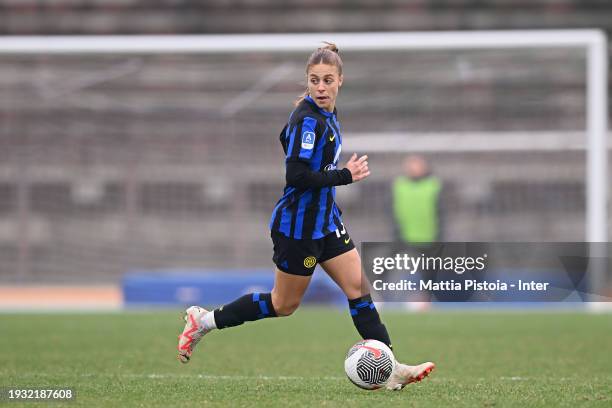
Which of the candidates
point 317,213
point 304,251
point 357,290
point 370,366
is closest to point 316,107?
point 317,213

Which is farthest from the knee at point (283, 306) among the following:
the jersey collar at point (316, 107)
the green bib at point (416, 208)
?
the green bib at point (416, 208)

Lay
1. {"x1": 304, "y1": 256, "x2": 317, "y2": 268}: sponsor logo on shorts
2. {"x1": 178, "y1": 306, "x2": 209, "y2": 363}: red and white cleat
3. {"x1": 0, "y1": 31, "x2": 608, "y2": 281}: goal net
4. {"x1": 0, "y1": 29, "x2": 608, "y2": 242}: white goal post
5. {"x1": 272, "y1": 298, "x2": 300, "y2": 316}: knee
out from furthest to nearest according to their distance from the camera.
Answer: {"x1": 0, "y1": 31, "x2": 608, "y2": 281}: goal net → {"x1": 0, "y1": 29, "x2": 608, "y2": 242}: white goal post → {"x1": 178, "y1": 306, "x2": 209, "y2": 363}: red and white cleat → {"x1": 272, "y1": 298, "x2": 300, "y2": 316}: knee → {"x1": 304, "y1": 256, "x2": 317, "y2": 268}: sponsor logo on shorts

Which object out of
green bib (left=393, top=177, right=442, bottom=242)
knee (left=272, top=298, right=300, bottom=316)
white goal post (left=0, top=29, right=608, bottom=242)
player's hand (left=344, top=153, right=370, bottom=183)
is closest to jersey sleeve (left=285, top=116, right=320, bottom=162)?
player's hand (left=344, top=153, right=370, bottom=183)

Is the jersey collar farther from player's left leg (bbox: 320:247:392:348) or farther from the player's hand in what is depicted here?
player's left leg (bbox: 320:247:392:348)

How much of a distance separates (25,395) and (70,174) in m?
7.65

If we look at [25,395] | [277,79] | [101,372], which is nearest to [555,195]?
[277,79]

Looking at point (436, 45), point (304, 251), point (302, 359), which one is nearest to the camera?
point (304, 251)

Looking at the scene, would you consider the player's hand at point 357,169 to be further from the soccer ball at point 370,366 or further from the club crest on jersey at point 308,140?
the soccer ball at point 370,366

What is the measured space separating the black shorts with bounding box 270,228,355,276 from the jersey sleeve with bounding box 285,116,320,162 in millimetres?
419

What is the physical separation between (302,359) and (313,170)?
8.04 feet

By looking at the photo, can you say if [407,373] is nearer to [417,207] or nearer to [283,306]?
[283,306]

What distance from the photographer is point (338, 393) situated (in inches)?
212

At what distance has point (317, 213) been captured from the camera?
536 cm

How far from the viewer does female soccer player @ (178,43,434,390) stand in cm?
524
